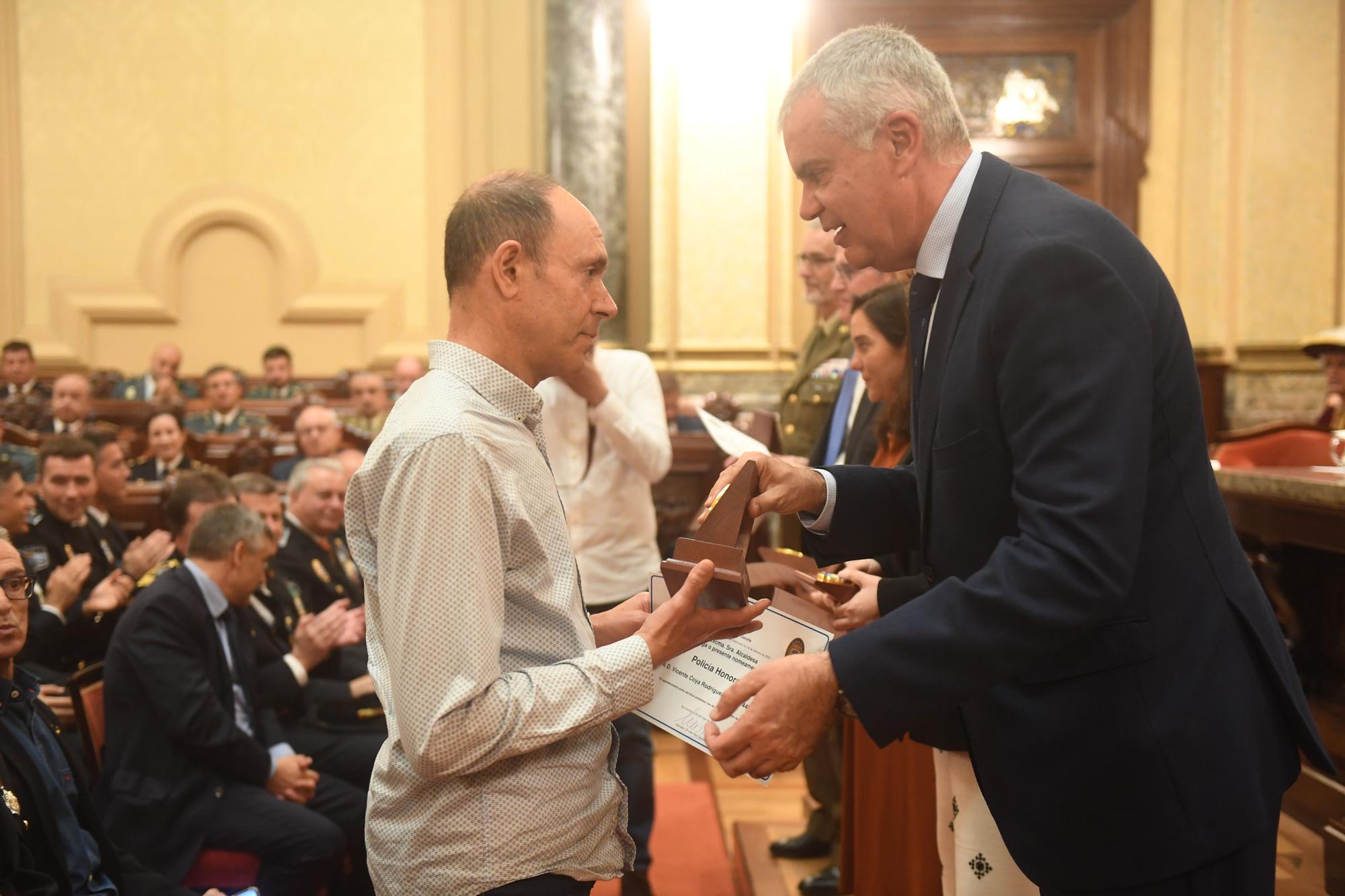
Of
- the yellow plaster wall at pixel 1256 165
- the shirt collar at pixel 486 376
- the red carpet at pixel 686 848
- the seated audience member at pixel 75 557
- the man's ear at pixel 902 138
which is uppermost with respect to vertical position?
the yellow plaster wall at pixel 1256 165

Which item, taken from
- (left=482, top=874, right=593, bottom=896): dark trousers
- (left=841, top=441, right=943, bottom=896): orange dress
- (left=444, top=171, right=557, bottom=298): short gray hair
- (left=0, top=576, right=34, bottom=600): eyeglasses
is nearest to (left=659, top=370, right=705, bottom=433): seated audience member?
(left=841, top=441, right=943, bottom=896): orange dress

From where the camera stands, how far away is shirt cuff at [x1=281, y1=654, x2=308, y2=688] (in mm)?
3445

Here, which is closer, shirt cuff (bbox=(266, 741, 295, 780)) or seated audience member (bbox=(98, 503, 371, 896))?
seated audience member (bbox=(98, 503, 371, 896))

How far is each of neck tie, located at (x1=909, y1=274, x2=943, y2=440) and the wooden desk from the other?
90.4 inches

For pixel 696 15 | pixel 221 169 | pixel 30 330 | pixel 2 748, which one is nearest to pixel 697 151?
pixel 696 15

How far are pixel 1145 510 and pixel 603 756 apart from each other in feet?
2.31

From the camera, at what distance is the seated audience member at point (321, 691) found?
342 centimetres

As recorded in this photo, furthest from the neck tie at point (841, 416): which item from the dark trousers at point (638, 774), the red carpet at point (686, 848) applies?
the red carpet at point (686, 848)

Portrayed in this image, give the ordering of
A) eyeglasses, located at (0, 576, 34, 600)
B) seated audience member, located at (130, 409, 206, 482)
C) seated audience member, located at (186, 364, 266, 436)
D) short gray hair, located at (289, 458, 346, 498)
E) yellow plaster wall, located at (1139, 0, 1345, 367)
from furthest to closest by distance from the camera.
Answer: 1. yellow plaster wall, located at (1139, 0, 1345, 367)
2. seated audience member, located at (186, 364, 266, 436)
3. seated audience member, located at (130, 409, 206, 482)
4. short gray hair, located at (289, 458, 346, 498)
5. eyeglasses, located at (0, 576, 34, 600)

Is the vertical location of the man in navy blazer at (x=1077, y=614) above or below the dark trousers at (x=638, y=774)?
above

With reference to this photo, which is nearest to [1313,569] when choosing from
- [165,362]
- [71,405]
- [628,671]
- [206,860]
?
[628,671]

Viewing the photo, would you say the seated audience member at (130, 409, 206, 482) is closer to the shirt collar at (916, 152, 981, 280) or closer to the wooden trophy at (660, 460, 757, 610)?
the wooden trophy at (660, 460, 757, 610)

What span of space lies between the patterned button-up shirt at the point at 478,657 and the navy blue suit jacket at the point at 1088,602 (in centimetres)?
33

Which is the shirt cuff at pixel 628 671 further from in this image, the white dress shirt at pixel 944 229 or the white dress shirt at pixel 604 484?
the white dress shirt at pixel 604 484
